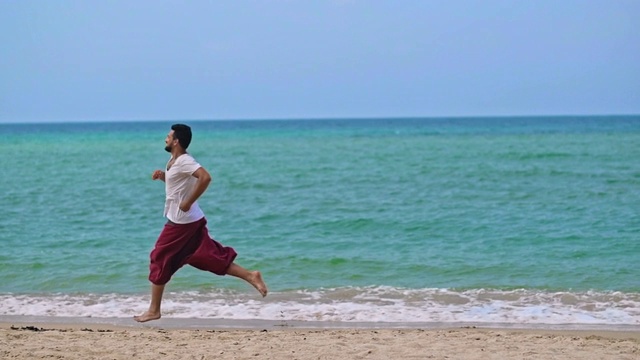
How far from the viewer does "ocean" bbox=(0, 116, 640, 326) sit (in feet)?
30.7

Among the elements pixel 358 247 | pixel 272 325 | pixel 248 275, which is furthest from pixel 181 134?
pixel 358 247

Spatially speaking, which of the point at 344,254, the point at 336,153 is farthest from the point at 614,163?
the point at 344,254

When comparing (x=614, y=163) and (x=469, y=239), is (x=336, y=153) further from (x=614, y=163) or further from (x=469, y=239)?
(x=469, y=239)

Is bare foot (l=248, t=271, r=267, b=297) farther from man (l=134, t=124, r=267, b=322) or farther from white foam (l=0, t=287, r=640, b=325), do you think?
white foam (l=0, t=287, r=640, b=325)

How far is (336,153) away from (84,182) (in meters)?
16.5

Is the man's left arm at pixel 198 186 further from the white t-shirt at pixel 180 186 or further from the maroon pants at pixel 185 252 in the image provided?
the maroon pants at pixel 185 252

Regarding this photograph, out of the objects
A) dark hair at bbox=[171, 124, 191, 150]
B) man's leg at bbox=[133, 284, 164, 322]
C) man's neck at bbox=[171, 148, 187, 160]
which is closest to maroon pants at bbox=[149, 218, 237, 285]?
man's leg at bbox=[133, 284, 164, 322]

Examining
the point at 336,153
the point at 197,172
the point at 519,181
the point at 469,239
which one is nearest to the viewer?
the point at 197,172

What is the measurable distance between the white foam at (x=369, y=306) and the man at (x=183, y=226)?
6.09ft

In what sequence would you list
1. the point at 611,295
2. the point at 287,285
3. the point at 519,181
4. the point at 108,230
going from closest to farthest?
1. the point at 611,295
2. the point at 287,285
3. the point at 108,230
4. the point at 519,181

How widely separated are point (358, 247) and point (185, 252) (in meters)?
6.22

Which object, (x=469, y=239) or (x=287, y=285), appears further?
(x=469, y=239)

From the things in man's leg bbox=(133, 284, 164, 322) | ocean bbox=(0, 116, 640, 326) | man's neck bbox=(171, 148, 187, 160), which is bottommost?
ocean bbox=(0, 116, 640, 326)

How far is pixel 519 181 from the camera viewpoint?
22.7 m
